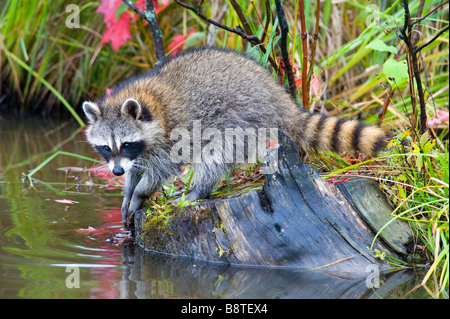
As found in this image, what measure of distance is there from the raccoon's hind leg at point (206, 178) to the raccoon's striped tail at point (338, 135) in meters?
0.64

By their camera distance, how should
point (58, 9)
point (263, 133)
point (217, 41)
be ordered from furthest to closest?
point (58, 9) → point (217, 41) → point (263, 133)

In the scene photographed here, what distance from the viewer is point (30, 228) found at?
4.30 metres

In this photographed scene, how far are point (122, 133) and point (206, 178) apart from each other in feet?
2.26

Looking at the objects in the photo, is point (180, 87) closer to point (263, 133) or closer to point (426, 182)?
point (263, 133)

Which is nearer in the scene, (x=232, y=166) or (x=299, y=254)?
(x=299, y=254)

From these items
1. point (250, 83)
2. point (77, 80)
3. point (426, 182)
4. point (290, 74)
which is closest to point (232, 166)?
point (250, 83)

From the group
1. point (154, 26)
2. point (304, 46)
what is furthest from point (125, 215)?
point (154, 26)

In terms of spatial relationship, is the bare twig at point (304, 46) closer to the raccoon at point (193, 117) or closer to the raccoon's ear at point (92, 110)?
the raccoon at point (193, 117)

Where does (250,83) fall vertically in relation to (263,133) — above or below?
above

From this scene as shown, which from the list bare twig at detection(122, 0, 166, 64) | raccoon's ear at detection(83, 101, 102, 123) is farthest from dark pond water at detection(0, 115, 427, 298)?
bare twig at detection(122, 0, 166, 64)

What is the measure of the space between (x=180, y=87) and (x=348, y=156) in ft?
4.61

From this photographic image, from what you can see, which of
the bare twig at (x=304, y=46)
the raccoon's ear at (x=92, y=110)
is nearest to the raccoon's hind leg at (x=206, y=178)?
the raccoon's ear at (x=92, y=110)

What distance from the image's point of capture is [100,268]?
11.5ft
